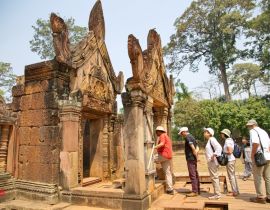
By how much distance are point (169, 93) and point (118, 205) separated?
13.8ft

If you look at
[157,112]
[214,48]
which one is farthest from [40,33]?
[157,112]

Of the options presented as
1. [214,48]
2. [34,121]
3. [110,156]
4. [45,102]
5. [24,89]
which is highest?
[214,48]

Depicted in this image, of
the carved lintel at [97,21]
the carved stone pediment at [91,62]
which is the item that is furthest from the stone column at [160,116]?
the carved lintel at [97,21]

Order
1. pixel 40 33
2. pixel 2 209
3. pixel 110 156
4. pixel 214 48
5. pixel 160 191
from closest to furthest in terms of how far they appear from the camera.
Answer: pixel 2 209, pixel 160 191, pixel 110 156, pixel 40 33, pixel 214 48

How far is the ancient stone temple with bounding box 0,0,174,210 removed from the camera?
5324mm

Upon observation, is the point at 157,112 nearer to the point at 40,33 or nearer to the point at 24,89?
the point at 24,89

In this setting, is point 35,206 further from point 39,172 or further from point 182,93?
point 182,93

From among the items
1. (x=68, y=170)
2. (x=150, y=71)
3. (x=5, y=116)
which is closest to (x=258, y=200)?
(x=150, y=71)

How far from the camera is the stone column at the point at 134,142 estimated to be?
5108mm

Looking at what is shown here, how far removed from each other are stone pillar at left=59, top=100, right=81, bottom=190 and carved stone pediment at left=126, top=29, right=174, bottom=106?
186 cm

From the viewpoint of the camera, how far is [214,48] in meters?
28.8

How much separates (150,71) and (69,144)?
9.27 feet

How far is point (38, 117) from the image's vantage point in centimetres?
664

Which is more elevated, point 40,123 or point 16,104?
point 16,104
